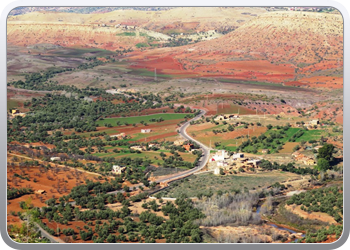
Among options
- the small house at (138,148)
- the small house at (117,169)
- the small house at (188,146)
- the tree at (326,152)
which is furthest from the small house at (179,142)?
the tree at (326,152)

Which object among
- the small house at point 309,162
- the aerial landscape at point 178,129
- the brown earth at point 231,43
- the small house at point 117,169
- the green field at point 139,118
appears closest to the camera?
the aerial landscape at point 178,129

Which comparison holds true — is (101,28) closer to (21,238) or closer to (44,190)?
(44,190)

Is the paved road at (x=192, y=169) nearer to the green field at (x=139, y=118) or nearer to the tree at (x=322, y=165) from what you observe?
the green field at (x=139, y=118)

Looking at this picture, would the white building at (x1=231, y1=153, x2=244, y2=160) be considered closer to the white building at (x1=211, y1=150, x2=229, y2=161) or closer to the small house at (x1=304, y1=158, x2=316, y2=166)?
the white building at (x1=211, y1=150, x2=229, y2=161)

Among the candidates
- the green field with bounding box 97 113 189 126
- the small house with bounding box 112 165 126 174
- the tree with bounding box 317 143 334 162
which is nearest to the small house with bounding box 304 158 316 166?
the tree with bounding box 317 143 334 162

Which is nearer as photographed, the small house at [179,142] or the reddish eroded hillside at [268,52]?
the small house at [179,142]

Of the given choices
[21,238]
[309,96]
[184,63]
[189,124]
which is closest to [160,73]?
[184,63]
